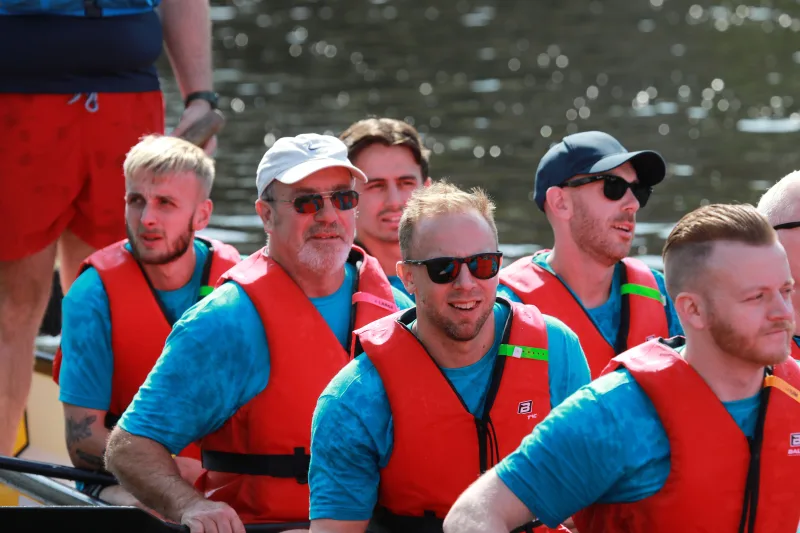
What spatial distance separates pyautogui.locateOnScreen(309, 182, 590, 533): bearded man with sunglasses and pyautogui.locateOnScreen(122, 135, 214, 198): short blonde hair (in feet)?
4.39

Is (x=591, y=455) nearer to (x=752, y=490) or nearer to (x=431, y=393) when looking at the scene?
(x=752, y=490)

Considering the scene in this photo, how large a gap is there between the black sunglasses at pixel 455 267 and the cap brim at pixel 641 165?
1316 millimetres

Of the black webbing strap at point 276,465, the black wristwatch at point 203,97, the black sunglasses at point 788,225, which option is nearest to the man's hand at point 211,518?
the black webbing strap at point 276,465

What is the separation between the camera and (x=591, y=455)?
2.65 m

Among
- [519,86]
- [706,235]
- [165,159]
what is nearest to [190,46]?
[165,159]

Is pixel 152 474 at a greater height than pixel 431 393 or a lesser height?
lesser

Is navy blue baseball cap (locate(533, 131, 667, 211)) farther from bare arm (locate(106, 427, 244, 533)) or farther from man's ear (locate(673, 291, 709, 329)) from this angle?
bare arm (locate(106, 427, 244, 533))

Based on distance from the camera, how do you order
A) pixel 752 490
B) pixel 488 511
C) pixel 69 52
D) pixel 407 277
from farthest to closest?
pixel 69 52 → pixel 407 277 → pixel 752 490 → pixel 488 511

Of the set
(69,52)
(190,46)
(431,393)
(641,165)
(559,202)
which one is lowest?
(431,393)

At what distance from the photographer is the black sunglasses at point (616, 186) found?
4.36 m

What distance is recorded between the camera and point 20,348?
468cm

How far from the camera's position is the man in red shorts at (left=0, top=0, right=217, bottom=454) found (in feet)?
14.9

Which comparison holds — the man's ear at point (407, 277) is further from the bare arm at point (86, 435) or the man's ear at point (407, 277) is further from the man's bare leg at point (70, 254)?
the man's bare leg at point (70, 254)

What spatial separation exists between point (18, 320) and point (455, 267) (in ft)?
7.07
